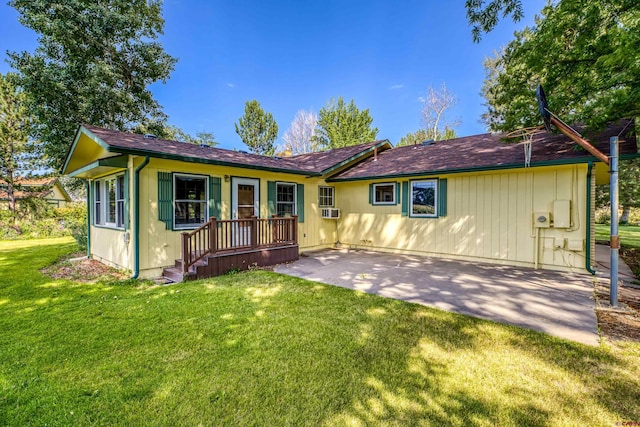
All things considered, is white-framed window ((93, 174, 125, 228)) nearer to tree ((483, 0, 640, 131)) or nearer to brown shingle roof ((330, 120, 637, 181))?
brown shingle roof ((330, 120, 637, 181))

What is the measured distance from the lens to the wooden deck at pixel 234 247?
5.95 meters

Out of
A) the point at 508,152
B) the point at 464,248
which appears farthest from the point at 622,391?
the point at 508,152

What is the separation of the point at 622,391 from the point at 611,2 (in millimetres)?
5781

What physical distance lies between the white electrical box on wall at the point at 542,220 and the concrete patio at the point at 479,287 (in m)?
1.04

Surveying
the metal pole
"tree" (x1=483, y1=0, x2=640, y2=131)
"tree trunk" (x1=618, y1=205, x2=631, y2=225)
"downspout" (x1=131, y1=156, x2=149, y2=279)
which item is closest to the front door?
"downspout" (x1=131, y1=156, x2=149, y2=279)

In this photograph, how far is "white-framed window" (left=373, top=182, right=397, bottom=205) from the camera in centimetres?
915

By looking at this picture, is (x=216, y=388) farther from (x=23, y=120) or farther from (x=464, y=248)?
(x=23, y=120)

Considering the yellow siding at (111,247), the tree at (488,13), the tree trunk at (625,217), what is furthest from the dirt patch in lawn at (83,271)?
the tree trunk at (625,217)

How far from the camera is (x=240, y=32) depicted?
15.5 m

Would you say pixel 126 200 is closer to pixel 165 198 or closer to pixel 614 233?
pixel 165 198

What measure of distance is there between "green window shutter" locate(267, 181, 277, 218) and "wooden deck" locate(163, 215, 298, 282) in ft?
2.96

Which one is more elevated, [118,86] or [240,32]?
[240,32]

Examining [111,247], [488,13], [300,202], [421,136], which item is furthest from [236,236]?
[421,136]

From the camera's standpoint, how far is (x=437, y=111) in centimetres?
2406
